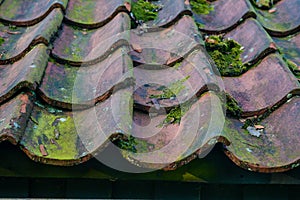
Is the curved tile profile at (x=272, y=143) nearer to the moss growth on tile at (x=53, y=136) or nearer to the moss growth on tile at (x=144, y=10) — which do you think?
the moss growth on tile at (x=53, y=136)

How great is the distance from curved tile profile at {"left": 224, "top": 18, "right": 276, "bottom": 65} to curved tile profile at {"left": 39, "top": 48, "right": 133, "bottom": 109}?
0.70m

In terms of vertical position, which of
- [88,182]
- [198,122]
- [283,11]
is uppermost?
[198,122]

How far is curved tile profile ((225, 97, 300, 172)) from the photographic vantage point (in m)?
1.97

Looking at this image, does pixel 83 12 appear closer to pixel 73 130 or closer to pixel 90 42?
pixel 90 42

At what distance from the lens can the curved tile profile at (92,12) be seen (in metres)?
2.83

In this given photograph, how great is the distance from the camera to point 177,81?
2346 mm

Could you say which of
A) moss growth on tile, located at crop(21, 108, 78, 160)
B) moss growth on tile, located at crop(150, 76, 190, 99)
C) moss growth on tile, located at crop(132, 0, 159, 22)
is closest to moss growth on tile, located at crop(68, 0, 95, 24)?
moss growth on tile, located at crop(132, 0, 159, 22)

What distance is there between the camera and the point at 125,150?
190 cm

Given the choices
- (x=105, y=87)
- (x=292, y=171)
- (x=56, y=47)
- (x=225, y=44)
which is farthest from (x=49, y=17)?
(x=292, y=171)

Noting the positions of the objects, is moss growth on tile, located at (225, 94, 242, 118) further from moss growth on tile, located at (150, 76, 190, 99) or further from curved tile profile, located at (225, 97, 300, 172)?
moss growth on tile, located at (150, 76, 190, 99)

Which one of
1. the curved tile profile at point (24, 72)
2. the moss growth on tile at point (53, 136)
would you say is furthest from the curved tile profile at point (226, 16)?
the moss growth on tile at point (53, 136)

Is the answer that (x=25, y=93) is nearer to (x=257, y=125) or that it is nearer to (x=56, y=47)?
(x=56, y=47)

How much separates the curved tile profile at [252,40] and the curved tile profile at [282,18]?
0.22 meters

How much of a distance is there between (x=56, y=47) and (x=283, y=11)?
5.41 feet
